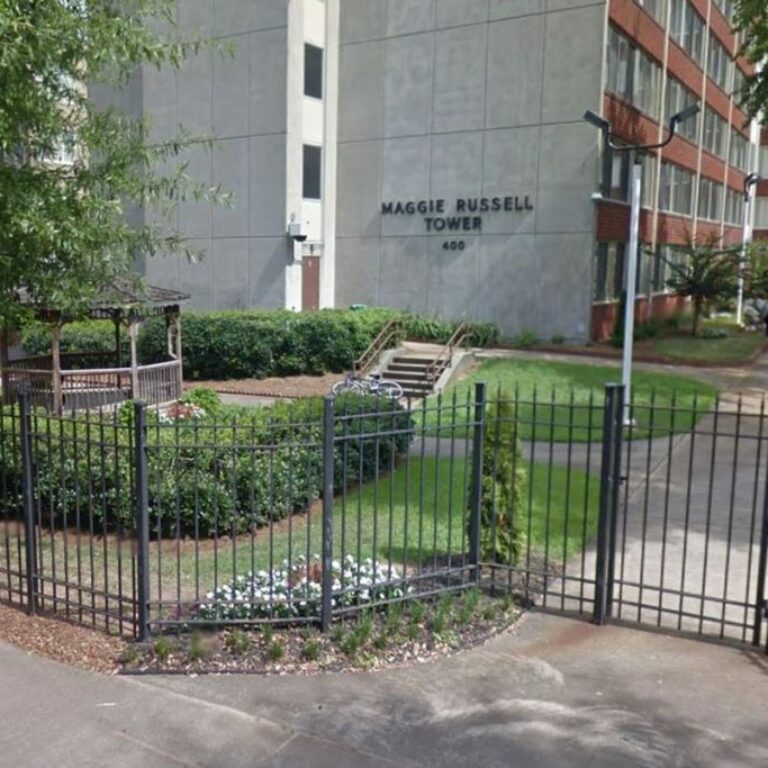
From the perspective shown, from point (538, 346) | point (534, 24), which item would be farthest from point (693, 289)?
point (534, 24)

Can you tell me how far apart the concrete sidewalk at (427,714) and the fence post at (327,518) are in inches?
24.7

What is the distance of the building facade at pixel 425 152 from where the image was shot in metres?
23.3

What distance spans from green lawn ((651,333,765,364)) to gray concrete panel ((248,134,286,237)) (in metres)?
12.1

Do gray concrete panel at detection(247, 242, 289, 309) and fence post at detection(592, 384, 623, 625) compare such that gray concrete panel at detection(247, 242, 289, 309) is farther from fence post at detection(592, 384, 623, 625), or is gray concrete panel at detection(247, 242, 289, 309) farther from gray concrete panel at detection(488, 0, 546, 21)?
fence post at detection(592, 384, 623, 625)

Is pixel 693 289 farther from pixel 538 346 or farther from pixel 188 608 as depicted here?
pixel 188 608

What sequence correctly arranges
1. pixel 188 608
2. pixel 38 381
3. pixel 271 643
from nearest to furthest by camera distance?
pixel 271 643 < pixel 188 608 < pixel 38 381

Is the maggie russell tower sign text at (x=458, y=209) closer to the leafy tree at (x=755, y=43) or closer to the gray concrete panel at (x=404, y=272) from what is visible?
the gray concrete panel at (x=404, y=272)

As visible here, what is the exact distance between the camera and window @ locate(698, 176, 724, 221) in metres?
36.3

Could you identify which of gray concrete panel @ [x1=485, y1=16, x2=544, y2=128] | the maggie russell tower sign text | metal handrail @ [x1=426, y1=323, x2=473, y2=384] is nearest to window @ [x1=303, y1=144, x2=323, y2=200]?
the maggie russell tower sign text

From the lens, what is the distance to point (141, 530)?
5625 mm

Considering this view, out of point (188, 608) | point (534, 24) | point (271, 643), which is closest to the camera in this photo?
point (271, 643)

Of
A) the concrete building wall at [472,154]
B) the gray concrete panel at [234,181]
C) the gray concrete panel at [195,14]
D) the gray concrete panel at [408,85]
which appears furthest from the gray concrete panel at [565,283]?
the gray concrete panel at [195,14]

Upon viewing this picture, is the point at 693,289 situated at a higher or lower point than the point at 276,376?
higher

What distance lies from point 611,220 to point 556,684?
20719mm
